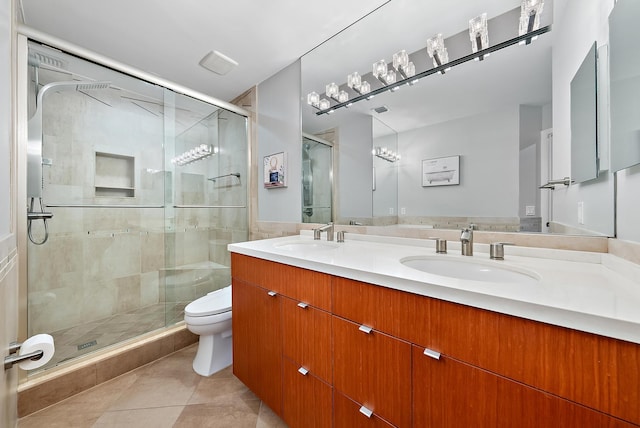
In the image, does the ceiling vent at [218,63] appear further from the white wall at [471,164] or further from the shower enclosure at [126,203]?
the white wall at [471,164]

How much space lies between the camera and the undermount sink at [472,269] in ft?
2.90

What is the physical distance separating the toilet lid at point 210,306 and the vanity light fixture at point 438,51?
6.61 feet

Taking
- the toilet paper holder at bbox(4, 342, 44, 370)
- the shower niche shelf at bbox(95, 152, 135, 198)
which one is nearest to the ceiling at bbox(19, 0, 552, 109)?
the shower niche shelf at bbox(95, 152, 135, 198)

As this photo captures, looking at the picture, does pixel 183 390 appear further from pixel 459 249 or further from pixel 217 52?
pixel 217 52

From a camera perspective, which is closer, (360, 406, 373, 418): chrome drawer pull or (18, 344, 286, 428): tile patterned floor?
(360, 406, 373, 418): chrome drawer pull

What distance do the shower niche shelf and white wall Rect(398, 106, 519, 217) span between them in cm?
269

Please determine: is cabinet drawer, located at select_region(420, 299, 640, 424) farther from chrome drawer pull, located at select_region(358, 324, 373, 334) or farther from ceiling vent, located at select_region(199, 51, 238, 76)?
ceiling vent, located at select_region(199, 51, 238, 76)

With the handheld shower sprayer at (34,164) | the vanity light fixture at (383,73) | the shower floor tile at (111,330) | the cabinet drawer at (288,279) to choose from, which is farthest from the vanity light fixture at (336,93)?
the shower floor tile at (111,330)

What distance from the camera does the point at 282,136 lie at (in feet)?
7.04

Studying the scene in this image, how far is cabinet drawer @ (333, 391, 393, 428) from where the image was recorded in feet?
2.70

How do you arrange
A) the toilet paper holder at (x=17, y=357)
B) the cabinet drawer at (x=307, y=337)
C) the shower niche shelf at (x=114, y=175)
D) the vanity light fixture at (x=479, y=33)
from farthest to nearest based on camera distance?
the shower niche shelf at (x=114, y=175)
the vanity light fixture at (x=479, y=33)
the cabinet drawer at (x=307, y=337)
the toilet paper holder at (x=17, y=357)

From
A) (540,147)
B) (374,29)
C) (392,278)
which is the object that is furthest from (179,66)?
(540,147)

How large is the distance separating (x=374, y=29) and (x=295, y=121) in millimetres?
851

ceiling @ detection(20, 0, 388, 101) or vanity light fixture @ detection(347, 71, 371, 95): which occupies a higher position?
ceiling @ detection(20, 0, 388, 101)
